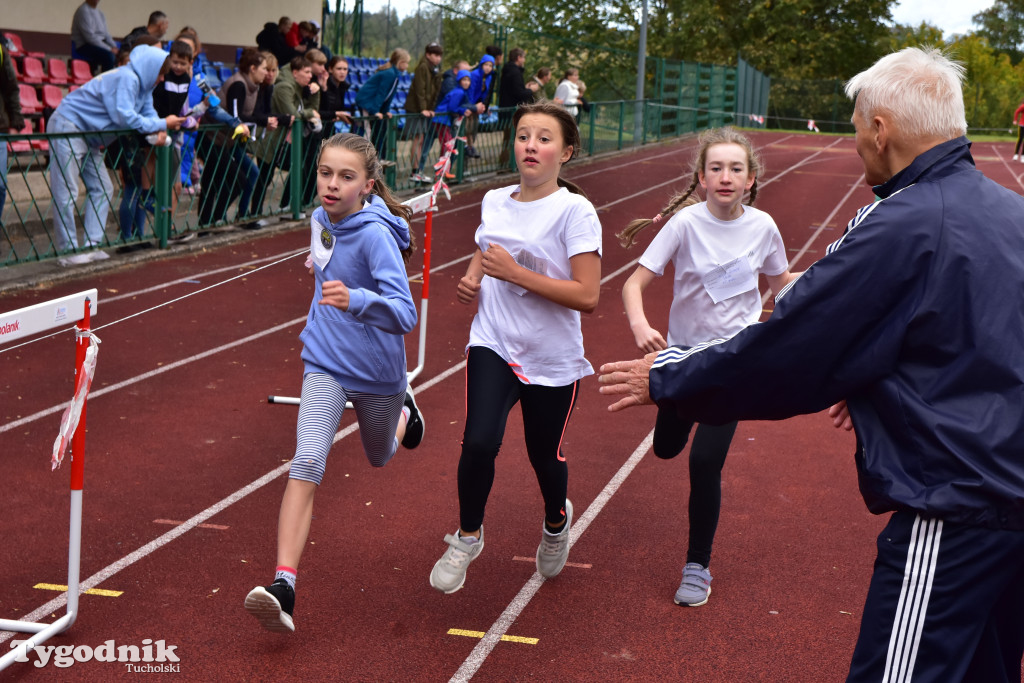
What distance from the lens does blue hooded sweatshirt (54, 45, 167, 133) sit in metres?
10.0

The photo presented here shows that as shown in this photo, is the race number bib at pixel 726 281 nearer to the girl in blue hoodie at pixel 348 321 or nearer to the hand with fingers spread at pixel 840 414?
the girl in blue hoodie at pixel 348 321

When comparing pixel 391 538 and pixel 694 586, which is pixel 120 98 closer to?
pixel 391 538

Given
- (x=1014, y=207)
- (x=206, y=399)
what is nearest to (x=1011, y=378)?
(x=1014, y=207)

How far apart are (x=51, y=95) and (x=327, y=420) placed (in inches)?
472

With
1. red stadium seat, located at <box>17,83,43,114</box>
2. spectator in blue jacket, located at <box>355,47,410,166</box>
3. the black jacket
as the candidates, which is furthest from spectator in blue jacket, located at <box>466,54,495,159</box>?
red stadium seat, located at <box>17,83,43,114</box>

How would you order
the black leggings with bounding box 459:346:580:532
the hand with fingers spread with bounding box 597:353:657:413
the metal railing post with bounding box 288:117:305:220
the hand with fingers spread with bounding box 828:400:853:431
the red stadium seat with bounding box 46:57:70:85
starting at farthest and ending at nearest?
the red stadium seat with bounding box 46:57:70:85, the metal railing post with bounding box 288:117:305:220, the black leggings with bounding box 459:346:580:532, the hand with fingers spread with bounding box 597:353:657:413, the hand with fingers spread with bounding box 828:400:853:431

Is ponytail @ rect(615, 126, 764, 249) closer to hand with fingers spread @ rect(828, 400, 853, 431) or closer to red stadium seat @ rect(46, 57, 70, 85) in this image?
hand with fingers spread @ rect(828, 400, 853, 431)

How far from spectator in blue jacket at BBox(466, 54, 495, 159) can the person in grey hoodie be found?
7.58 meters

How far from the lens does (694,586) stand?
4.35 metres

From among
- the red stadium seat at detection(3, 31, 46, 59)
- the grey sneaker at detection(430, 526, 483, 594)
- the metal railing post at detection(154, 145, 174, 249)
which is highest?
the red stadium seat at detection(3, 31, 46, 59)

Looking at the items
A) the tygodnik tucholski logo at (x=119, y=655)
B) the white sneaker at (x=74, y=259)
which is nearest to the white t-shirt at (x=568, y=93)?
the white sneaker at (x=74, y=259)

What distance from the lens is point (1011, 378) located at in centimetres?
232

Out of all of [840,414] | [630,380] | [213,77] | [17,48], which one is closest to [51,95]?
[17,48]

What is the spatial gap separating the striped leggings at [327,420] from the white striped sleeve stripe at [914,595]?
2049mm
